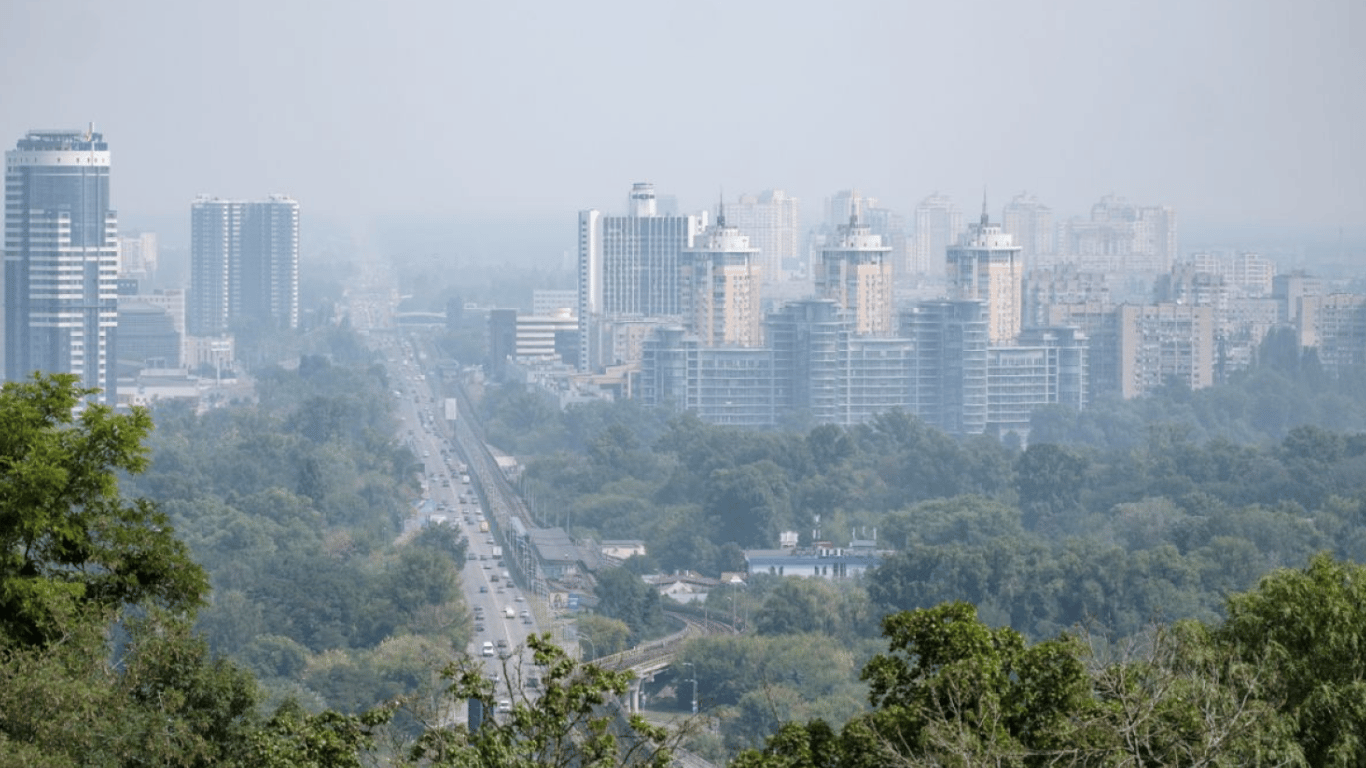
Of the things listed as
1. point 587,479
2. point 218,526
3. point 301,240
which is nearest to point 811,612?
point 218,526

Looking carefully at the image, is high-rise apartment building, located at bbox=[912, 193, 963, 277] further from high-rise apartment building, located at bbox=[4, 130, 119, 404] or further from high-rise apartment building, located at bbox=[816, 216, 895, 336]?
high-rise apartment building, located at bbox=[4, 130, 119, 404]

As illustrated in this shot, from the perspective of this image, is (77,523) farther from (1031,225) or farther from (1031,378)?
(1031,225)

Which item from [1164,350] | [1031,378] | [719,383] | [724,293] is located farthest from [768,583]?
[1164,350]

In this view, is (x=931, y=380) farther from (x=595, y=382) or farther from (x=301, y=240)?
(x=301, y=240)

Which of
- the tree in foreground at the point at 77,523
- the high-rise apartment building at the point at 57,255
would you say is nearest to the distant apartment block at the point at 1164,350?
the high-rise apartment building at the point at 57,255

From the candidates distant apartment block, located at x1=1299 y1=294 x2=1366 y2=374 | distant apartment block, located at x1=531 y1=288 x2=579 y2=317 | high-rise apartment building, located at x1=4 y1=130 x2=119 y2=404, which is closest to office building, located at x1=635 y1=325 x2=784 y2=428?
high-rise apartment building, located at x1=4 y1=130 x2=119 y2=404

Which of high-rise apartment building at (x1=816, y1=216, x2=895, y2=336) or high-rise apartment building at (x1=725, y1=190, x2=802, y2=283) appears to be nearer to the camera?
high-rise apartment building at (x1=816, y1=216, x2=895, y2=336)

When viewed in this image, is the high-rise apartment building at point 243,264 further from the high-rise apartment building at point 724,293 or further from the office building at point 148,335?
the high-rise apartment building at point 724,293
